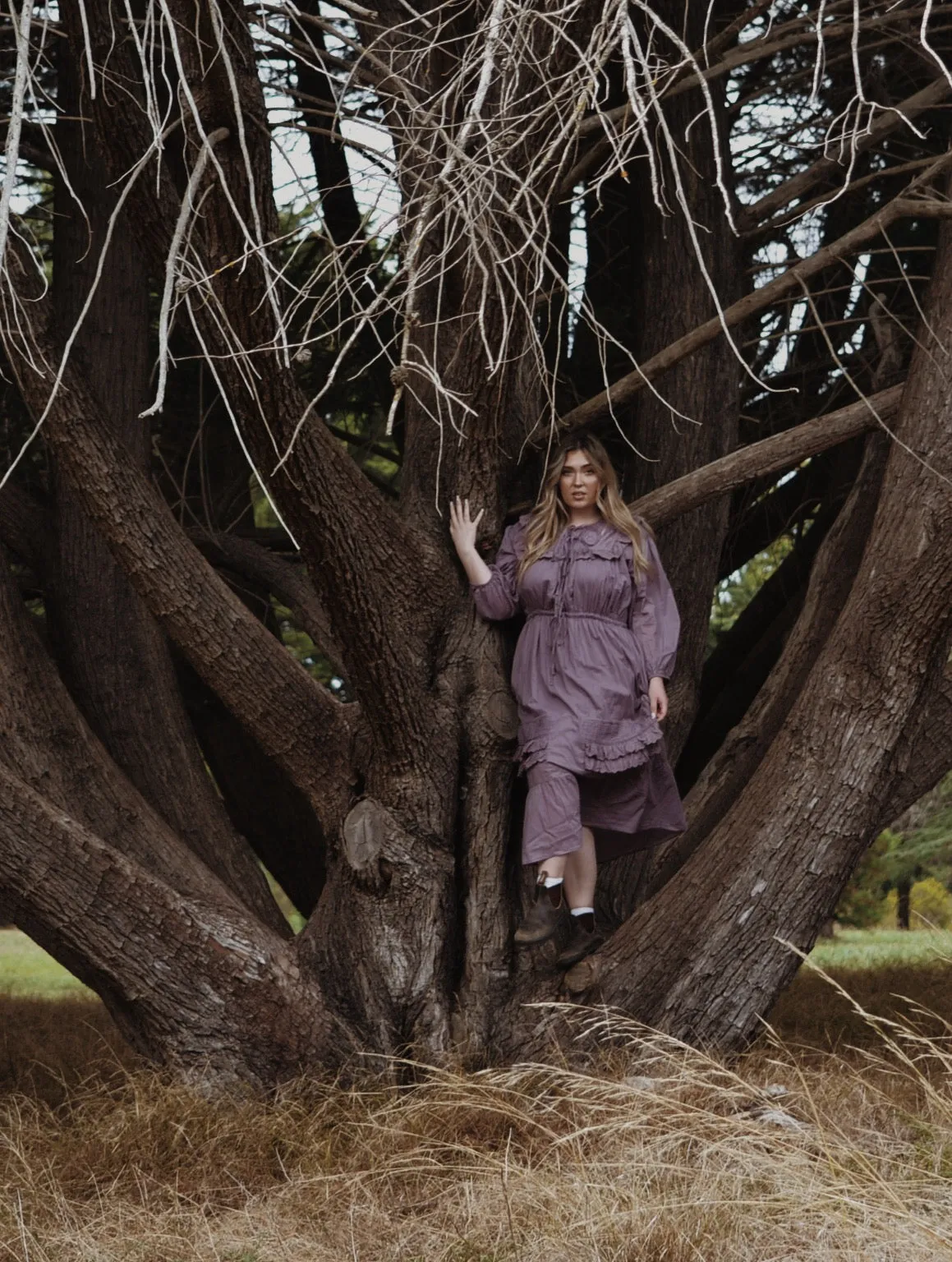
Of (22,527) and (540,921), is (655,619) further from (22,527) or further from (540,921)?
(22,527)

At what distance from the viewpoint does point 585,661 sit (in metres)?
4.35

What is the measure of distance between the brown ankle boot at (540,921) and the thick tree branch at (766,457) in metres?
1.32

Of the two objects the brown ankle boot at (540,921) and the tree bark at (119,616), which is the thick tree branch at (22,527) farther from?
the brown ankle boot at (540,921)

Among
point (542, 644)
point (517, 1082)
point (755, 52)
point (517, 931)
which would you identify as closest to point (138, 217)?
point (542, 644)

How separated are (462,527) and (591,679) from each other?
672 mm

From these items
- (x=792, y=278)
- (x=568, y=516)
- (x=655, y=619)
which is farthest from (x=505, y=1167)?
(x=792, y=278)

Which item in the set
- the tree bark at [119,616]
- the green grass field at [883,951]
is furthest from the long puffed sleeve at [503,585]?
the green grass field at [883,951]

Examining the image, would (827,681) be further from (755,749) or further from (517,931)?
(517,931)

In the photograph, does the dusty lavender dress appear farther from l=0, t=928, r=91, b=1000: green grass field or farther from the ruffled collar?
l=0, t=928, r=91, b=1000: green grass field

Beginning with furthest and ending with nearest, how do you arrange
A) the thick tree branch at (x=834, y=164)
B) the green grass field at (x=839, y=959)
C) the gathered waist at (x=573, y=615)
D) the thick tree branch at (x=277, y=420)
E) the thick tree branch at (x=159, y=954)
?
the green grass field at (x=839, y=959) < the thick tree branch at (x=834, y=164) < the gathered waist at (x=573, y=615) < the thick tree branch at (x=159, y=954) < the thick tree branch at (x=277, y=420)

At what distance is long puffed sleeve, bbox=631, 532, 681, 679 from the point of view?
4.49m

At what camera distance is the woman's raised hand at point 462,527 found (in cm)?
448

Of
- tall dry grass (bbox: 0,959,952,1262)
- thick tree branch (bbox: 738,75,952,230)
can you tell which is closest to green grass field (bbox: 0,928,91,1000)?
tall dry grass (bbox: 0,959,952,1262)

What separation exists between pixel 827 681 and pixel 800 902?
702 millimetres
